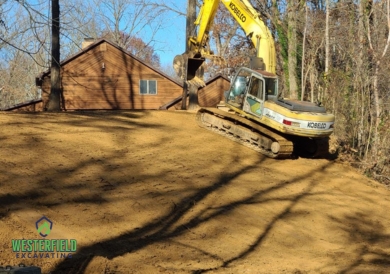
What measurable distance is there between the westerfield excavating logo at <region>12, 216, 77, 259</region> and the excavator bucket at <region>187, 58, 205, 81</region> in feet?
29.4

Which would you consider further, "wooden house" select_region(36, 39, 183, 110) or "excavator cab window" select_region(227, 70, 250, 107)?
"wooden house" select_region(36, 39, 183, 110)

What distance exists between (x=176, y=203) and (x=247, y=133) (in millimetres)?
5946

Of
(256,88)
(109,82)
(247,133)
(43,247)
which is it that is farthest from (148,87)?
(43,247)

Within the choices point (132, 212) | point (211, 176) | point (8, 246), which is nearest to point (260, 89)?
point (211, 176)

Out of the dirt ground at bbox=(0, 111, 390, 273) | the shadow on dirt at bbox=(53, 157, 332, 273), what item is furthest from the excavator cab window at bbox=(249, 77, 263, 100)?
the shadow on dirt at bbox=(53, 157, 332, 273)

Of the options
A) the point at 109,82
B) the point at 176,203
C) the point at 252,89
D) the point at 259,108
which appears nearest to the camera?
the point at 176,203

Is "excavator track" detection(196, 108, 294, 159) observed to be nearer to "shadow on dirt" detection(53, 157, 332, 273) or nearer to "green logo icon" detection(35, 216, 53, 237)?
"shadow on dirt" detection(53, 157, 332, 273)

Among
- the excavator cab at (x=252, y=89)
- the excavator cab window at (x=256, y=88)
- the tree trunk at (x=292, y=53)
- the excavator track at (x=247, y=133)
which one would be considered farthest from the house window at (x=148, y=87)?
the excavator cab window at (x=256, y=88)

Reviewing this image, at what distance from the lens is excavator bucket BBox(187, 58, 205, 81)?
1616cm

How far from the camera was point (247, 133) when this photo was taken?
52.1 ft

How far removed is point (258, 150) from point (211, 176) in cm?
347

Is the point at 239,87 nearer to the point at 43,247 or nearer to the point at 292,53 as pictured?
the point at 292,53

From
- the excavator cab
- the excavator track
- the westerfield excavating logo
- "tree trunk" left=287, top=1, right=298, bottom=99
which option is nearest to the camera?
the westerfield excavating logo

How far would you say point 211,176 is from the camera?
497 inches
